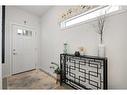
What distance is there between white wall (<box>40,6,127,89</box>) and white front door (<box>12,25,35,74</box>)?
113 cm

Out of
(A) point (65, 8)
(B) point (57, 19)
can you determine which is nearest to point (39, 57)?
(B) point (57, 19)

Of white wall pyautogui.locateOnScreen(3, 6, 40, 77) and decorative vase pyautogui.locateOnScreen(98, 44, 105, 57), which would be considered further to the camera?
white wall pyautogui.locateOnScreen(3, 6, 40, 77)

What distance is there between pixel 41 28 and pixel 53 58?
5.69ft

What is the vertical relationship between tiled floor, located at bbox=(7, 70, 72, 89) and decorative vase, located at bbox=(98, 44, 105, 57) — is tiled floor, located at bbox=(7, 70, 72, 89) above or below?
below

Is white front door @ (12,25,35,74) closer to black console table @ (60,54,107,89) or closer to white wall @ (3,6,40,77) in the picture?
white wall @ (3,6,40,77)

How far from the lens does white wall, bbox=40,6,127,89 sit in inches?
61.0

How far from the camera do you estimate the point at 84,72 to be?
2.17 meters

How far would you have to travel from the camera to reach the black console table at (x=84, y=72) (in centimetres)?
181

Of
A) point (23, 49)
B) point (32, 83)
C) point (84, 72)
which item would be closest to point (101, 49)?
point (84, 72)

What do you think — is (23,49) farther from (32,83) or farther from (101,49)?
(101,49)

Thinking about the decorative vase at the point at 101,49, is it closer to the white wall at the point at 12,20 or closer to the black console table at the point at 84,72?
the black console table at the point at 84,72

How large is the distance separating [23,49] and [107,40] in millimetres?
3290

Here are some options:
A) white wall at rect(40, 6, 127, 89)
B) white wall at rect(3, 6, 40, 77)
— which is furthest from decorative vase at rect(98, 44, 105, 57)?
white wall at rect(3, 6, 40, 77)

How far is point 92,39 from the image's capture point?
6.68 feet
